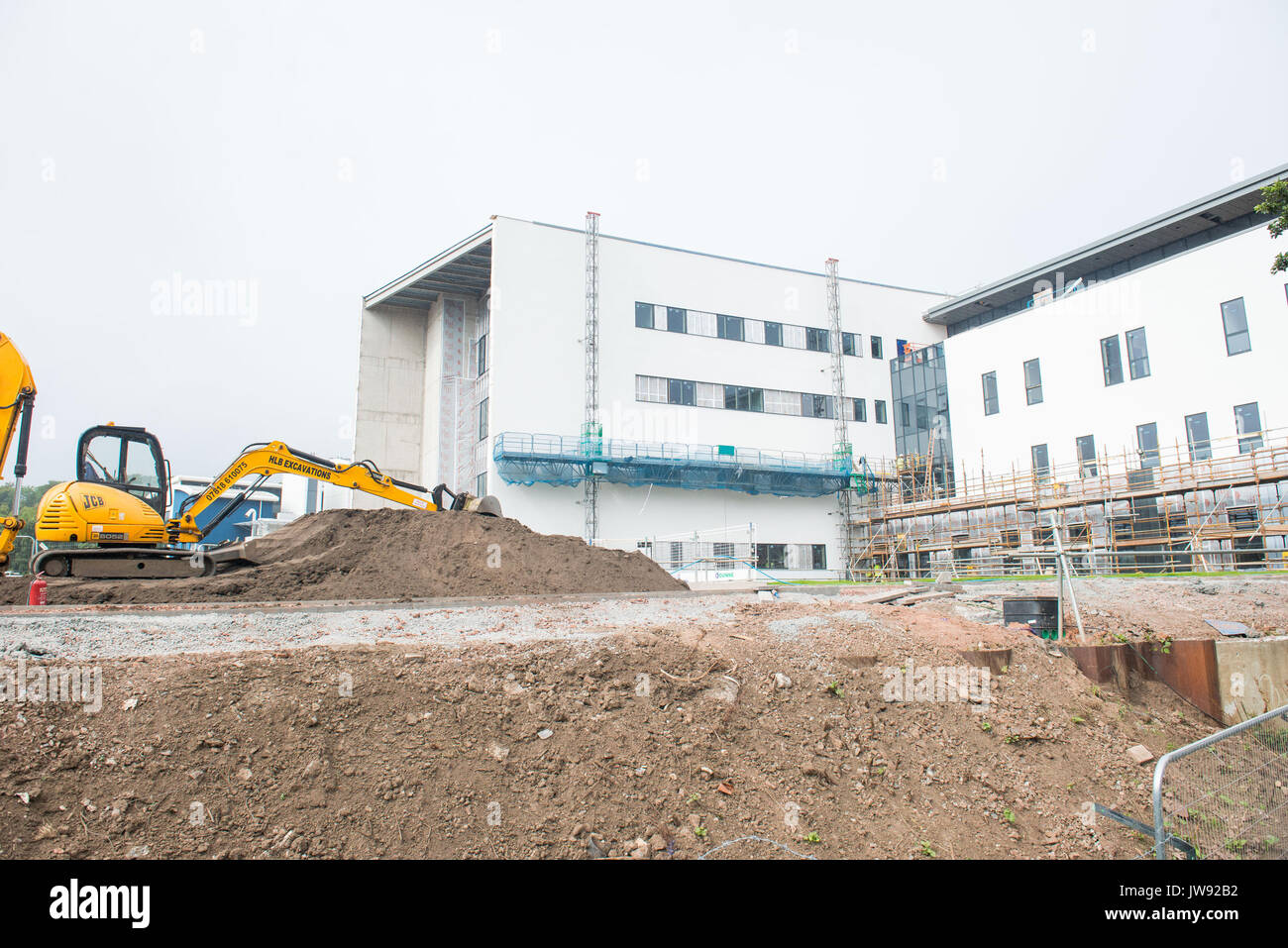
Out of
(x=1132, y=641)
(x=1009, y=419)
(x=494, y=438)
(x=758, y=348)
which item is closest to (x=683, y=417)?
(x=758, y=348)

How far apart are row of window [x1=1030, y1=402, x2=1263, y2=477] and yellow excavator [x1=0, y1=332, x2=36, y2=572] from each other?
3166 cm

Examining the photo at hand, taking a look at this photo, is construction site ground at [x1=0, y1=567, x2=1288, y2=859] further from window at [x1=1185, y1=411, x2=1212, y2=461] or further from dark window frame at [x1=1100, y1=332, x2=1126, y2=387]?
dark window frame at [x1=1100, y1=332, x2=1126, y2=387]

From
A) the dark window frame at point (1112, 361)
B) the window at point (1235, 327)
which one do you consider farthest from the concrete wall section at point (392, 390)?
the window at point (1235, 327)

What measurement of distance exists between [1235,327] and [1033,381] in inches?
310

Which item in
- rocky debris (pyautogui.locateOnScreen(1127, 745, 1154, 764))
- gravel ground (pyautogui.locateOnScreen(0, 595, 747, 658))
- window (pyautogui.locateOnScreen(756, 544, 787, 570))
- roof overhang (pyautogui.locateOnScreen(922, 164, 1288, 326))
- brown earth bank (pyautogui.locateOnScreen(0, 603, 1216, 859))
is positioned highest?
roof overhang (pyautogui.locateOnScreen(922, 164, 1288, 326))

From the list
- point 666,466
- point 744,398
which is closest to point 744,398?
point 744,398

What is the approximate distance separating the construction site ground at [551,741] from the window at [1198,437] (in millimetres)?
20622

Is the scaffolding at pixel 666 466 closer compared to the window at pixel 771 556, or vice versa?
the scaffolding at pixel 666 466

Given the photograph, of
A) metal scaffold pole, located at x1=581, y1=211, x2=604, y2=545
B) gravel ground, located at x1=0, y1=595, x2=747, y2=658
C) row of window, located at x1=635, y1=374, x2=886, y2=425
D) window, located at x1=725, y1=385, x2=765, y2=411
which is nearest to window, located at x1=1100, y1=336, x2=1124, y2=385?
row of window, located at x1=635, y1=374, x2=886, y2=425

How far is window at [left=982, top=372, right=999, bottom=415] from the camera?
35000mm

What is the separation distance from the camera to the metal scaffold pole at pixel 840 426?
3781 centimetres

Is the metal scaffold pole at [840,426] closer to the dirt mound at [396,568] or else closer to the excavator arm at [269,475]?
the dirt mound at [396,568]

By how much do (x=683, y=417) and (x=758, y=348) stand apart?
5.67 metres

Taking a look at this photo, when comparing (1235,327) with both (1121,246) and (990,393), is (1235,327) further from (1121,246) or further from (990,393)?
(990,393)
